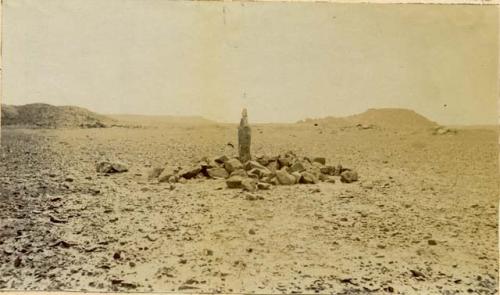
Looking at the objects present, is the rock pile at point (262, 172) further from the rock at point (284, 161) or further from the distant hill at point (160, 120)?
the distant hill at point (160, 120)

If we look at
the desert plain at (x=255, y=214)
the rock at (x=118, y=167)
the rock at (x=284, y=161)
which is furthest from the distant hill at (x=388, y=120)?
the rock at (x=118, y=167)

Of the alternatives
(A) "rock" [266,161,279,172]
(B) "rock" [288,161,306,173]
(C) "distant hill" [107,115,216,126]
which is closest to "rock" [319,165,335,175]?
(B) "rock" [288,161,306,173]

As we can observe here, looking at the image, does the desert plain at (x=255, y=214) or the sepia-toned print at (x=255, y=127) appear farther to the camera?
the sepia-toned print at (x=255, y=127)

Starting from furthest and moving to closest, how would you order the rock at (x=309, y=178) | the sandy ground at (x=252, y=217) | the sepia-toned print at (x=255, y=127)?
the rock at (x=309, y=178), the sepia-toned print at (x=255, y=127), the sandy ground at (x=252, y=217)

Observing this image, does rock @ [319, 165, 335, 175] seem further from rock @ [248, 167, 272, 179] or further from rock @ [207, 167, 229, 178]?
rock @ [207, 167, 229, 178]

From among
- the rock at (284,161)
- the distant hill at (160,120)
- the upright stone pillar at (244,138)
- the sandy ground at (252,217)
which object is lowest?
the sandy ground at (252,217)
